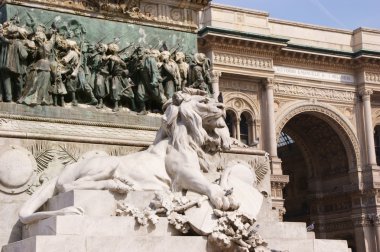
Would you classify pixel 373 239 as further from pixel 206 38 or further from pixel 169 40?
pixel 169 40

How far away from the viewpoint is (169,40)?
13.5 meters

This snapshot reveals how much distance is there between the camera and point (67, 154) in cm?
1109

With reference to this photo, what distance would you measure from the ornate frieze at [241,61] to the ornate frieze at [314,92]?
1.85 meters

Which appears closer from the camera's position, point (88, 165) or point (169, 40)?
point (88, 165)

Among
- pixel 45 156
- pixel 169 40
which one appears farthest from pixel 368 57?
pixel 45 156

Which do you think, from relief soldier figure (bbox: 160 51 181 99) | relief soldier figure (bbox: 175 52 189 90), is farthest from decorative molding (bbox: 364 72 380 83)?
relief soldier figure (bbox: 160 51 181 99)

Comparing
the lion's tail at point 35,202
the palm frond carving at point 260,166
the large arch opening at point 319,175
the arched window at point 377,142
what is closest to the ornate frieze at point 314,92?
the large arch opening at point 319,175

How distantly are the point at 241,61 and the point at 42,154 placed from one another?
30.7m

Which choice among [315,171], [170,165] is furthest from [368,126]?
[170,165]

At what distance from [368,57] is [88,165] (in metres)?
36.9

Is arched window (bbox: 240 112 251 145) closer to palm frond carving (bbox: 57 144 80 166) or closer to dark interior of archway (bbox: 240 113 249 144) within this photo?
dark interior of archway (bbox: 240 113 249 144)

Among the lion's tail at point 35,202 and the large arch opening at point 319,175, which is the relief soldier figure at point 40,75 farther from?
the large arch opening at point 319,175

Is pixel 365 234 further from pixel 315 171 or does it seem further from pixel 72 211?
pixel 72 211

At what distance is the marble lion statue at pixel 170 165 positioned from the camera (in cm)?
911
